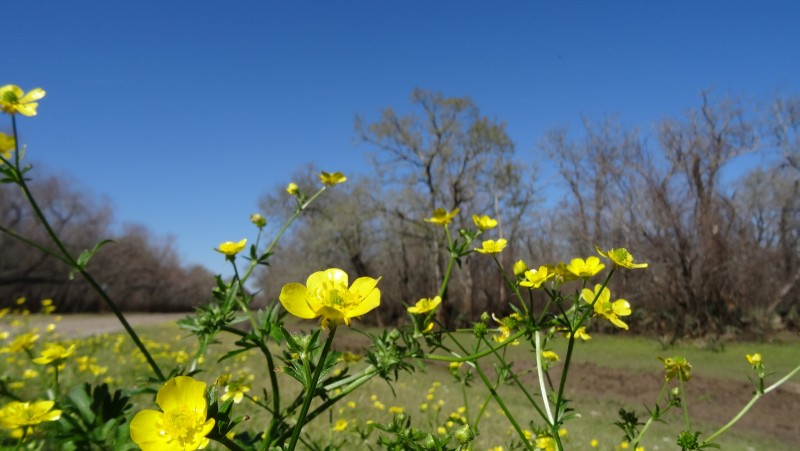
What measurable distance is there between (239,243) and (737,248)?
37.9 ft

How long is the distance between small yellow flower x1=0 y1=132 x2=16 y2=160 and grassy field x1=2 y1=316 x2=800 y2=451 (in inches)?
44.4

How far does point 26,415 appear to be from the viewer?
1.04m

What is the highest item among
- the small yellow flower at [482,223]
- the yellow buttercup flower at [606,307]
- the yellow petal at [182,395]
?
the small yellow flower at [482,223]

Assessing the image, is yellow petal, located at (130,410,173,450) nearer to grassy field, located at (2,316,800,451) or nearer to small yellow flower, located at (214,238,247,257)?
small yellow flower, located at (214,238,247,257)

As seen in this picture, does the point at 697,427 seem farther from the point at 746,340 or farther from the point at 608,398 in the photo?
the point at 746,340

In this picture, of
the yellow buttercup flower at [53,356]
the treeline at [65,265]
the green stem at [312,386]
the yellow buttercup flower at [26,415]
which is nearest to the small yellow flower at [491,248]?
the green stem at [312,386]

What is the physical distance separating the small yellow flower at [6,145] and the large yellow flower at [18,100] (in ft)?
0.35

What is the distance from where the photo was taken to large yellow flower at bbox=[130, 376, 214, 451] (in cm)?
59

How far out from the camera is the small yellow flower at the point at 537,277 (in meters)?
1.00

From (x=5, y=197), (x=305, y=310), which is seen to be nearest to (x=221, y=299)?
(x=305, y=310)

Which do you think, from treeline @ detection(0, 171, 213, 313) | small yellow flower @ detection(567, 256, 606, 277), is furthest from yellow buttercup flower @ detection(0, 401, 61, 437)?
treeline @ detection(0, 171, 213, 313)

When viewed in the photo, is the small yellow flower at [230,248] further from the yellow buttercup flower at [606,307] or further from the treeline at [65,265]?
the treeline at [65,265]

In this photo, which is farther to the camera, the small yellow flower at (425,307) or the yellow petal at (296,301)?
the small yellow flower at (425,307)

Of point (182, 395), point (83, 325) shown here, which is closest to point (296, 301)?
point (182, 395)
